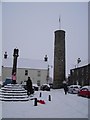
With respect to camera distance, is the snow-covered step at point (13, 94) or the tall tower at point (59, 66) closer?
the snow-covered step at point (13, 94)

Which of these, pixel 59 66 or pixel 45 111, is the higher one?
pixel 59 66

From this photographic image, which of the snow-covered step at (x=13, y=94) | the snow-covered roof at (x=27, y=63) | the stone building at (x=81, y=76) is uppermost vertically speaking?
the snow-covered roof at (x=27, y=63)

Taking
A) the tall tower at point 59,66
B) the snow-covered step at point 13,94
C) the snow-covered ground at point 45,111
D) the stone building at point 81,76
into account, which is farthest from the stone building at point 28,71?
the snow-covered ground at point 45,111

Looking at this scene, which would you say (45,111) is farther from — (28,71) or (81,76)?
(28,71)

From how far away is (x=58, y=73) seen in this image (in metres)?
62.0

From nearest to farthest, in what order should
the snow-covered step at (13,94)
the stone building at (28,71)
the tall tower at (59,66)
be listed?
the snow-covered step at (13,94) → the tall tower at (59,66) → the stone building at (28,71)

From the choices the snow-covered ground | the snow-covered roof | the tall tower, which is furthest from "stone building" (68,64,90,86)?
the snow-covered ground

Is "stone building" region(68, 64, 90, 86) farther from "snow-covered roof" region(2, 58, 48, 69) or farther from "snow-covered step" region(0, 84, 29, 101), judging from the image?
"snow-covered step" region(0, 84, 29, 101)

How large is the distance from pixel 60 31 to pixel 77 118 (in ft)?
178

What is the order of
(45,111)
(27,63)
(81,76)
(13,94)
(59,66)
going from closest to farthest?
(45,111), (13,94), (81,76), (59,66), (27,63)

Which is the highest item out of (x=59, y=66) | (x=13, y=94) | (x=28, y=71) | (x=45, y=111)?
(x=59, y=66)

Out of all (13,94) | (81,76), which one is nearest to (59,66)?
(81,76)

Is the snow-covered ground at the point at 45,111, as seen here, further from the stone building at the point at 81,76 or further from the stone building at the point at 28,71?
the stone building at the point at 28,71

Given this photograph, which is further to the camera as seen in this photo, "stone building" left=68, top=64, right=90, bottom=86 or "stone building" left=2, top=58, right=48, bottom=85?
"stone building" left=2, top=58, right=48, bottom=85
